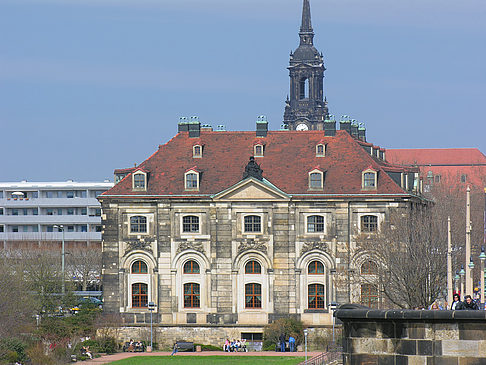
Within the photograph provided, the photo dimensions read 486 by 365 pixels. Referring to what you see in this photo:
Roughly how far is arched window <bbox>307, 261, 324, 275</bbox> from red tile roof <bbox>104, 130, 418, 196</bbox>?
18.4ft

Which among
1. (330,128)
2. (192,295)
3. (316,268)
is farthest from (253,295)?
(330,128)

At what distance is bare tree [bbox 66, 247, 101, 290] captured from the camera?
150 m

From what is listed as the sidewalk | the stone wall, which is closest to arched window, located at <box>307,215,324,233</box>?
the sidewalk

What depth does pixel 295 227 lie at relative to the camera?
10294cm

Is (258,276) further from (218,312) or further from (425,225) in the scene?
(425,225)

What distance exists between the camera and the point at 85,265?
491 ft

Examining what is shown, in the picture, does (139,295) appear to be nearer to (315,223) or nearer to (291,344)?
A: (291,344)

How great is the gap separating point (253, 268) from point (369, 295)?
34.2 ft

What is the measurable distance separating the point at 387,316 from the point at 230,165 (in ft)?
227

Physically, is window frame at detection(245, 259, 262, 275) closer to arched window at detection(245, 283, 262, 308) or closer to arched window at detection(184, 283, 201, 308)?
arched window at detection(245, 283, 262, 308)

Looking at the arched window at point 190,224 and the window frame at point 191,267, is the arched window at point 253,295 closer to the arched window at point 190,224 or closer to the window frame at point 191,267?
the window frame at point 191,267

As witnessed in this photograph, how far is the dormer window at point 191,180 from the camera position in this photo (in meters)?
104

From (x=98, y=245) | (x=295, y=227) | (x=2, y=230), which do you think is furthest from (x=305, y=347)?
(x=2, y=230)

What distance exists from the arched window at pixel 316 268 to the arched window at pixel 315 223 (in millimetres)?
2581
